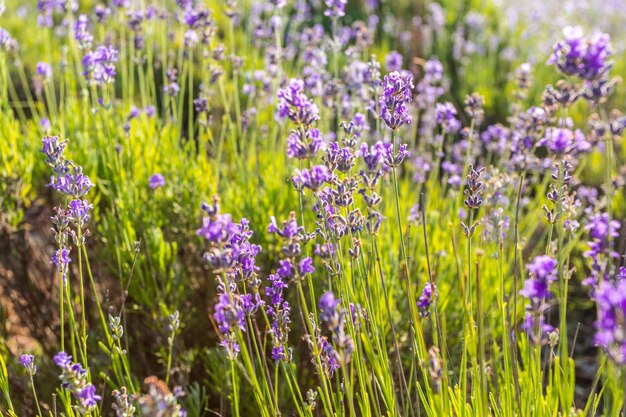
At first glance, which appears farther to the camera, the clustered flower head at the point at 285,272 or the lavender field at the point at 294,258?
the lavender field at the point at 294,258

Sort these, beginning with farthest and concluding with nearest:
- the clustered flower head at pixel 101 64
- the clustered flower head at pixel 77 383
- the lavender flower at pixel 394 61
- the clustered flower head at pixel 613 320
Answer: the lavender flower at pixel 394 61
the clustered flower head at pixel 101 64
the clustered flower head at pixel 77 383
the clustered flower head at pixel 613 320

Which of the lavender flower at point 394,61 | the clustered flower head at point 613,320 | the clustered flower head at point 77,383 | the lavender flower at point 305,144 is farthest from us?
the lavender flower at point 394,61

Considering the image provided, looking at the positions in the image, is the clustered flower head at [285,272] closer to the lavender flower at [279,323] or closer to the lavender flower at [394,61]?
the lavender flower at [279,323]

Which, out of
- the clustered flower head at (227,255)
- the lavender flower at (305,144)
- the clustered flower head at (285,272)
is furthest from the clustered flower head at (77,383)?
the lavender flower at (305,144)

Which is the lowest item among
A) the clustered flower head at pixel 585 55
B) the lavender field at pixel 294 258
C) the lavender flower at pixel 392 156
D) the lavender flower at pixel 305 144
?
the lavender field at pixel 294 258

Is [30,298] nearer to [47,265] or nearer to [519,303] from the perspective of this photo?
[47,265]

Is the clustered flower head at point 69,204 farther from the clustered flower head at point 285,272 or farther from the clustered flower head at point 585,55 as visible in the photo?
the clustered flower head at point 585,55

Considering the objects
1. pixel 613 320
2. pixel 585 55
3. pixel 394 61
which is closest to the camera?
pixel 613 320

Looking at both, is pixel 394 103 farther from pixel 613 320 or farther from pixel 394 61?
pixel 394 61

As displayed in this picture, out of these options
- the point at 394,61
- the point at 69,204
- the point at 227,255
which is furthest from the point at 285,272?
the point at 394,61

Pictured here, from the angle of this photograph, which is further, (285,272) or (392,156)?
(392,156)

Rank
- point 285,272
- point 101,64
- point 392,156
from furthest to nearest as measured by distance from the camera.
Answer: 1. point 101,64
2. point 392,156
3. point 285,272

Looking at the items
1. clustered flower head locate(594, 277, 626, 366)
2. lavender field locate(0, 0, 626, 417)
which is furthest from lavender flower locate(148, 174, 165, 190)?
clustered flower head locate(594, 277, 626, 366)

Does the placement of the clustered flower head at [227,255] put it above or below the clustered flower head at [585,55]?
below
